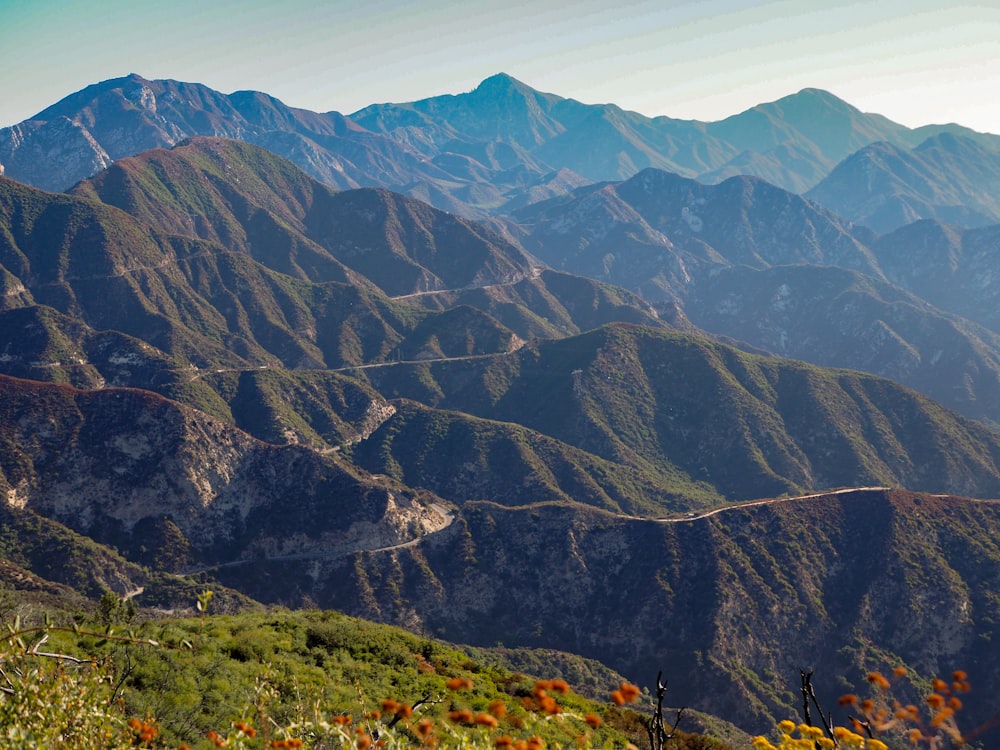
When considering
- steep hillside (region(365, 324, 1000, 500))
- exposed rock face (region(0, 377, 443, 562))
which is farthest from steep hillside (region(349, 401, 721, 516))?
exposed rock face (region(0, 377, 443, 562))

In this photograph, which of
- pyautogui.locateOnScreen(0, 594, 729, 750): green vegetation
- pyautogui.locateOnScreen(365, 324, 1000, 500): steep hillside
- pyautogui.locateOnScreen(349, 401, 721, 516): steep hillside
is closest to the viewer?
pyautogui.locateOnScreen(0, 594, 729, 750): green vegetation

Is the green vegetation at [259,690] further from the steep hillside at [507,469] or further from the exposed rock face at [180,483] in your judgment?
the steep hillside at [507,469]

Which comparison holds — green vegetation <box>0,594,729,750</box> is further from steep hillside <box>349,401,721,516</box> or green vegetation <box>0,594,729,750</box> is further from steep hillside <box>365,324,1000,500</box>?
steep hillside <box>365,324,1000,500</box>

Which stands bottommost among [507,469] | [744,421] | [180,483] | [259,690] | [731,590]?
[744,421]

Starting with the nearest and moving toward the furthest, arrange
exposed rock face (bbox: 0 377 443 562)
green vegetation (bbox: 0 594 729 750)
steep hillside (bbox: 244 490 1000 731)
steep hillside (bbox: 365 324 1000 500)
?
green vegetation (bbox: 0 594 729 750) < steep hillside (bbox: 244 490 1000 731) < exposed rock face (bbox: 0 377 443 562) < steep hillside (bbox: 365 324 1000 500)

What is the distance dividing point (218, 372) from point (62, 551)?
276 ft

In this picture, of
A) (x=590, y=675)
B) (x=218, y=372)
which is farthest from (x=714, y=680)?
(x=218, y=372)

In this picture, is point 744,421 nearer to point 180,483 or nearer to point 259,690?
point 180,483

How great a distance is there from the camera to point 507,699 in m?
34.7

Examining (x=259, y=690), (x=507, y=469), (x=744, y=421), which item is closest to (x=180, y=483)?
(x=507, y=469)

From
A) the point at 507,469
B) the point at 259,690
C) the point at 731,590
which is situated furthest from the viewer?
the point at 507,469

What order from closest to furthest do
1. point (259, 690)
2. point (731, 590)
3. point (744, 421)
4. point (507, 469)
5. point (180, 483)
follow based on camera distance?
point (259, 690) → point (731, 590) → point (180, 483) → point (507, 469) → point (744, 421)

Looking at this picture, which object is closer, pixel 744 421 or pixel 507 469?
pixel 507 469

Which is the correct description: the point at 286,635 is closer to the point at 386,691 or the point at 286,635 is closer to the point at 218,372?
→ the point at 386,691
